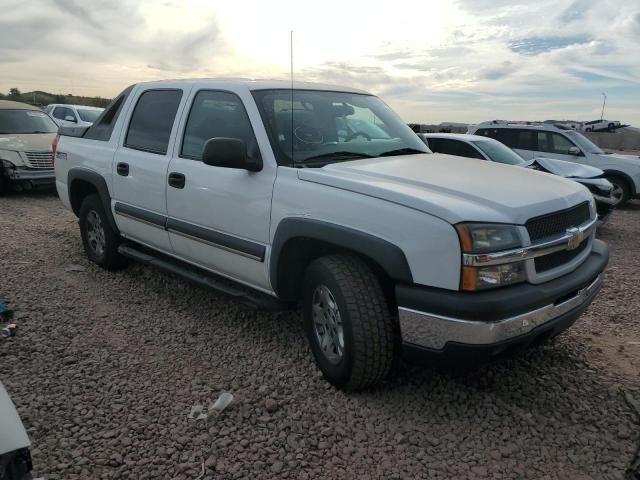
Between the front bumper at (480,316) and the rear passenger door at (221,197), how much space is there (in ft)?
3.75

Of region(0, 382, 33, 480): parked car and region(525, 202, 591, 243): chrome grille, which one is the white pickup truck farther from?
region(0, 382, 33, 480): parked car

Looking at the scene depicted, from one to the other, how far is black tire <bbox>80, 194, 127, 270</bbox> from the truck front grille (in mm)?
3829

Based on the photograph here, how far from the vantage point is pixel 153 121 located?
4438 millimetres

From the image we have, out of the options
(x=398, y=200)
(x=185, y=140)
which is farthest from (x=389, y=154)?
(x=185, y=140)

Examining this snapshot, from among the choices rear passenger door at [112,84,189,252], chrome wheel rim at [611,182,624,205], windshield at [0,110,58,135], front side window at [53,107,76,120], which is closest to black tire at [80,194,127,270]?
rear passenger door at [112,84,189,252]

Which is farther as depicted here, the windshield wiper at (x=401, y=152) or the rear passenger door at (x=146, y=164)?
the rear passenger door at (x=146, y=164)

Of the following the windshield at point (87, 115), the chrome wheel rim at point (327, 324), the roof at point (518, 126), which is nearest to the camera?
the chrome wheel rim at point (327, 324)

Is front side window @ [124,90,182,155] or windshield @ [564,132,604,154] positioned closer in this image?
front side window @ [124,90,182,155]

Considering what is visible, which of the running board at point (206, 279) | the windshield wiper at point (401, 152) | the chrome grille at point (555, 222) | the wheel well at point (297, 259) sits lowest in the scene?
the running board at point (206, 279)

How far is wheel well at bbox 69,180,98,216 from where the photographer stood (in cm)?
538

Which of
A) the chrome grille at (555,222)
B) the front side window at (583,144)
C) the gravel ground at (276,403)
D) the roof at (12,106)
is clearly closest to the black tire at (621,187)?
the front side window at (583,144)

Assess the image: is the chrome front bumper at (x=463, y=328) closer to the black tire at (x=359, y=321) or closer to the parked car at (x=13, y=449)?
the black tire at (x=359, y=321)

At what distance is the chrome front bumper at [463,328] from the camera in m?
2.51

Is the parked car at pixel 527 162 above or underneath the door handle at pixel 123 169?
underneath
